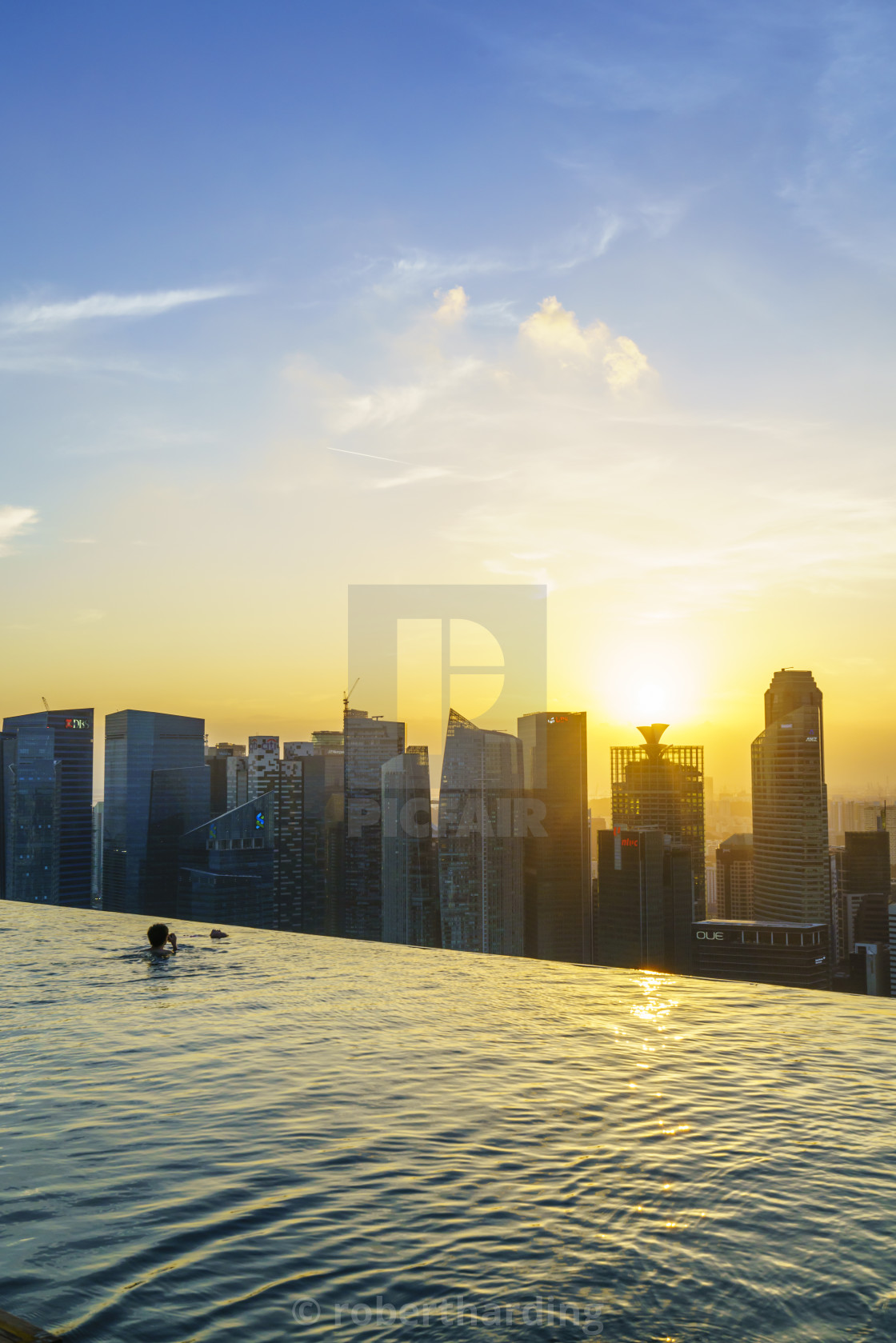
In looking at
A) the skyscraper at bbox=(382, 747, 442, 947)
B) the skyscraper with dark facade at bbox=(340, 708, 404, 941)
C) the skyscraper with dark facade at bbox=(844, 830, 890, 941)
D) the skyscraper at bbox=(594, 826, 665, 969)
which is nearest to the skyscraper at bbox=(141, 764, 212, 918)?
the skyscraper with dark facade at bbox=(340, 708, 404, 941)

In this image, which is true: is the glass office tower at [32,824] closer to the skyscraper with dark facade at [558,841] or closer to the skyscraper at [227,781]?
the skyscraper at [227,781]

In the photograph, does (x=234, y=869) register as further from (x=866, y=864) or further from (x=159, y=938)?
(x=866, y=864)

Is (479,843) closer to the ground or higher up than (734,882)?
higher up

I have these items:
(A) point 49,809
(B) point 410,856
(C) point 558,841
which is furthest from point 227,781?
(C) point 558,841

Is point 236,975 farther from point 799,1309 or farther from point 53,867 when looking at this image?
point 53,867

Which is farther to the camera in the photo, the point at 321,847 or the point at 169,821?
the point at 169,821

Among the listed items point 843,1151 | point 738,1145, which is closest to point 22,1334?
point 738,1145

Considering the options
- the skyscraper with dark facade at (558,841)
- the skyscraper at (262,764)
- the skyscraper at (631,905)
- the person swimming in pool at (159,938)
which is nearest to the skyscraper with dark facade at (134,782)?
the skyscraper at (262,764)
